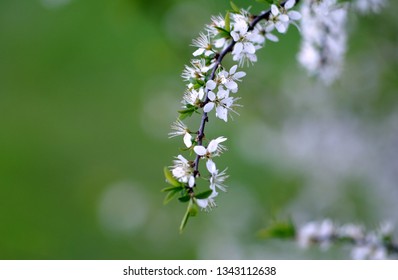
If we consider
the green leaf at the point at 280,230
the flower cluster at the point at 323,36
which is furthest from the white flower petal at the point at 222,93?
the green leaf at the point at 280,230

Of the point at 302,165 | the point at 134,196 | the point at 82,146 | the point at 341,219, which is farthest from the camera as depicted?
the point at 82,146

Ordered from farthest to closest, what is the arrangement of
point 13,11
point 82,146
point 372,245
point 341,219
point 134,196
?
point 13,11 < point 82,146 < point 134,196 < point 341,219 < point 372,245

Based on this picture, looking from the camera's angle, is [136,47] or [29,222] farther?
[136,47]

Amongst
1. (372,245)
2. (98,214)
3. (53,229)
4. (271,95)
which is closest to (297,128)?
(271,95)

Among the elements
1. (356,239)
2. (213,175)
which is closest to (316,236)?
(356,239)

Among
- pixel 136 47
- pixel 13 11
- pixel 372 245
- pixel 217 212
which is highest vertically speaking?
pixel 13 11

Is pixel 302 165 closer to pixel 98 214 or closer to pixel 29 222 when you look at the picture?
pixel 98 214

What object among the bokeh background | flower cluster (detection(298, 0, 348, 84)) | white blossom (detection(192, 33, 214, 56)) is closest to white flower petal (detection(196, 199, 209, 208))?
white blossom (detection(192, 33, 214, 56))

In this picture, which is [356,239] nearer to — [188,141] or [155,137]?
[188,141]
